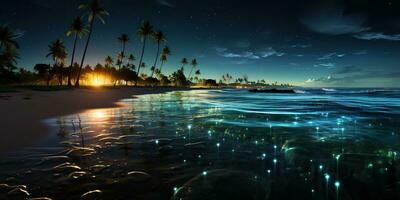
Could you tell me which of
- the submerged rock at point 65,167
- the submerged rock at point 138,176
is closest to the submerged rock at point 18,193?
the submerged rock at point 65,167

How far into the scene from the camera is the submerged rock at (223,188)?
371cm

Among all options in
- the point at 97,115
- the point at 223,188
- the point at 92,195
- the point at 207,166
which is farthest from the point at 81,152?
the point at 97,115

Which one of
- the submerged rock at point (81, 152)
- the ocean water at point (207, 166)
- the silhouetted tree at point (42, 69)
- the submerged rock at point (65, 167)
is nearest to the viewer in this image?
the ocean water at point (207, 166)

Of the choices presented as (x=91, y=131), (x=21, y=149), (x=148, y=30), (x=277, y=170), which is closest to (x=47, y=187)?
(x=21, y=149)

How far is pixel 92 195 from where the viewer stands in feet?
12.5

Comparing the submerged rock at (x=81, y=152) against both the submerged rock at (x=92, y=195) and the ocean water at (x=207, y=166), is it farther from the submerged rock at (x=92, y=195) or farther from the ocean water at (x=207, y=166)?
the submerged rock at (x=92, y=195)

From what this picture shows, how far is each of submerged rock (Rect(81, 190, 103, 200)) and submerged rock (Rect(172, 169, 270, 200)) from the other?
1.16m

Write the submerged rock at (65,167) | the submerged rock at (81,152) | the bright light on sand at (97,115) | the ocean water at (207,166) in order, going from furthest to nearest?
the bright light on sand at (97,115) < the submerged rock at (81,152) < the submerged rock at (65,167) < the ocean water at (207,166)

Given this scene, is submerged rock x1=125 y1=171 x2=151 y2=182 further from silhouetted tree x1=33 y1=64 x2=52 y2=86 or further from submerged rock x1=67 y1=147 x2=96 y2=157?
silhouetted tree x1=33 y1=64 x2=52 y2=86

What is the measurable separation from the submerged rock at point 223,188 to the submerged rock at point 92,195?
3.80 feet

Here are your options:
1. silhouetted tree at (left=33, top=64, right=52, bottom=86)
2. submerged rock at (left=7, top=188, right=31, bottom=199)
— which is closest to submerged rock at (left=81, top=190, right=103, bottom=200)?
submerged rock at (left=7, top=188, right=31, bottom=199)

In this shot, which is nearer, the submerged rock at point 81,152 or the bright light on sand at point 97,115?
the submerged rock at point 81,152

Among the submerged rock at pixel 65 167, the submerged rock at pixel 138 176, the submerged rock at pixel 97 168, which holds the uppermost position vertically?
the submerged rock at pixel 65 167

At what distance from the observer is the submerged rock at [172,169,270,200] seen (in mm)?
3715
